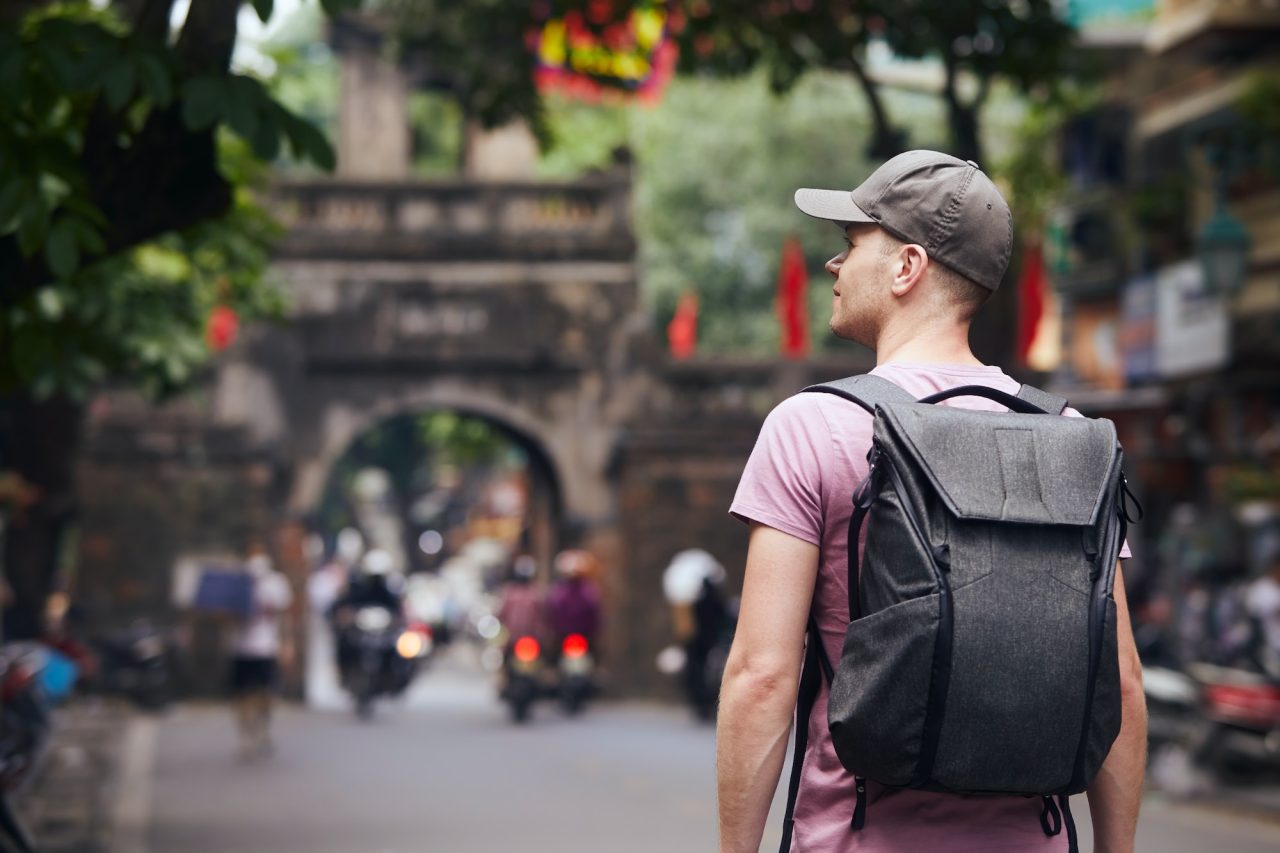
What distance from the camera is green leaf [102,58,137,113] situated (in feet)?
18.2

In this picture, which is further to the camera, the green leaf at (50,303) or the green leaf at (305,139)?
the green leaf at (50,303)

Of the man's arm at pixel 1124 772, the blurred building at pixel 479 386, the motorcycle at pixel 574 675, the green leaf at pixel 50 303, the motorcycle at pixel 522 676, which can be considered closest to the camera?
the man's arm at pixel 1124 772

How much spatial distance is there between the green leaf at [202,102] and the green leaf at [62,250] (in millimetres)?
464

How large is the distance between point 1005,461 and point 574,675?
803 inches

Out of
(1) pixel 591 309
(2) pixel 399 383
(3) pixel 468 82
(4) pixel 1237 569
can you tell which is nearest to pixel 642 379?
(1) pixel 591 309

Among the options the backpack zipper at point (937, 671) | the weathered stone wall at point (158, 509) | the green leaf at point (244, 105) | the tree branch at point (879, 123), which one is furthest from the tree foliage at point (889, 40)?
the weathered stone wall at point (158, 509)

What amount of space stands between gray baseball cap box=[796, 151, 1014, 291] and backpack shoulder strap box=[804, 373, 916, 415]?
7.9 inches

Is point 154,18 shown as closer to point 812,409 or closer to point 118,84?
point 118,84

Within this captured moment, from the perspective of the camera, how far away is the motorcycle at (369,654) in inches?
869

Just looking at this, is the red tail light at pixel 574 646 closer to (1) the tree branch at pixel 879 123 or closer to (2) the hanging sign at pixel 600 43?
(2) the hanging sign at pixel 600 43

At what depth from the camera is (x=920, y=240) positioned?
2.82 meters

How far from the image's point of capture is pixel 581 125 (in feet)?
121

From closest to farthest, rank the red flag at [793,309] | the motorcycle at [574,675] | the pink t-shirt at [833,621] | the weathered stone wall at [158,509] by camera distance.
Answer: the pink t-shirt at [833,621] < the motorcycle at [574,675] < the weathered stone wall at [158,509] < the red flag at [793,309]

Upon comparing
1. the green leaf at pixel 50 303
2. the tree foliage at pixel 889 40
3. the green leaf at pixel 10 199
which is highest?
the tree foliage at pixel 889 40
